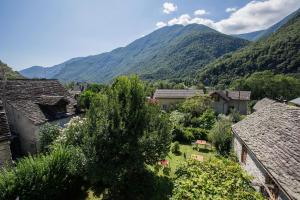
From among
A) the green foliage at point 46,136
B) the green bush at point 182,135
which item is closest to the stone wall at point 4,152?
the green foliage at point 46,136

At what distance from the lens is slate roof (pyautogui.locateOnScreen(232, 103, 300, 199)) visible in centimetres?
776

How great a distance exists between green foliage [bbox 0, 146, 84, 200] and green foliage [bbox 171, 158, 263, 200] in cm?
643

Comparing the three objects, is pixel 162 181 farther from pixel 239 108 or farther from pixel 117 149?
pixel 239 108

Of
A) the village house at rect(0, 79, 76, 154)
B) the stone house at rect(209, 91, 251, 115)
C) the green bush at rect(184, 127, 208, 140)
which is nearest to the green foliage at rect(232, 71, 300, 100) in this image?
the stone house at rect(209, 91, 251, 115)

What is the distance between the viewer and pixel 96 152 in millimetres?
9695

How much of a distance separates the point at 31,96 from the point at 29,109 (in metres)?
2.63

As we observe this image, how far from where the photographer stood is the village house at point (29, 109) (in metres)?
17.8

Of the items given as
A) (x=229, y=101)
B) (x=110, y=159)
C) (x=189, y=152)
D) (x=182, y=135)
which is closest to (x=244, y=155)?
(x=189, y=152)

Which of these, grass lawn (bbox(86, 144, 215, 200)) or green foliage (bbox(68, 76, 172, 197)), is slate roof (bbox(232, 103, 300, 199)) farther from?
grass lawn (bbox(86, 144, 215, 200))

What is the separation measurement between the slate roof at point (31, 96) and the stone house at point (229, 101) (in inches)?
1393

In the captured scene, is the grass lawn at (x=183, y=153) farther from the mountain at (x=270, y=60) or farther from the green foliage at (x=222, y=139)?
the mountain at (x=270, y=60)

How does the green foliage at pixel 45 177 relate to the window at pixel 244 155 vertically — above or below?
above

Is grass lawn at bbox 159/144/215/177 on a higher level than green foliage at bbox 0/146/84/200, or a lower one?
lower

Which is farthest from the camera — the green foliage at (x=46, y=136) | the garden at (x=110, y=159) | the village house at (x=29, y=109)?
the village house at (x=29, y=109)
